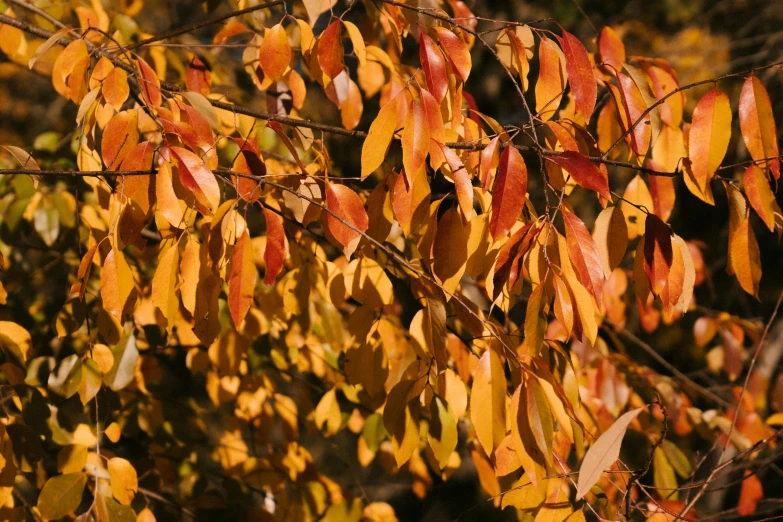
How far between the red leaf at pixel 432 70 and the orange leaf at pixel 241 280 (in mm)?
329

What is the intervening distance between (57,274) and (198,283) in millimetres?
1200

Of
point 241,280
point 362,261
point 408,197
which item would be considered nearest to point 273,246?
point 241,280

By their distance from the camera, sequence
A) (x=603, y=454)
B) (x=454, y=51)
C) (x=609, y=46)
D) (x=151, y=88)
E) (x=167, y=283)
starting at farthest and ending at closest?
(x=609, y=46) < (x=151, y=88) < (x=454, y=51) < (x=167, y=283) < (x=603, y=454)

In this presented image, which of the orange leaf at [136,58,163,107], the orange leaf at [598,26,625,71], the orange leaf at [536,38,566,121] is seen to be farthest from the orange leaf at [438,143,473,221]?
the orange leaf at [598,26,625,71]

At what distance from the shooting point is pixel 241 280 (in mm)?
826

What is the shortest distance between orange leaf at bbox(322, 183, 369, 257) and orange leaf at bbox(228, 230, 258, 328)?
114 mm

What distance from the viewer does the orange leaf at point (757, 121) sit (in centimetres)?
89

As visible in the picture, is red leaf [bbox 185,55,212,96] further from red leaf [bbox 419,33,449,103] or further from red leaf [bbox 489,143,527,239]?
red leaf [bbox 489,143,527,239]

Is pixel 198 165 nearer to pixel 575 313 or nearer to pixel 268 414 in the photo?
pixel 575 313

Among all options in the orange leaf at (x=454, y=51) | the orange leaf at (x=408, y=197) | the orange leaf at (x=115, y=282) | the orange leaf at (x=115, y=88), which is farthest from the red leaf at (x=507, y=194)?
the orange leaf at (x=115, y=88)

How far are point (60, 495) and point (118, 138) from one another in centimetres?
62

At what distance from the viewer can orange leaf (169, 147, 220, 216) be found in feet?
2.69

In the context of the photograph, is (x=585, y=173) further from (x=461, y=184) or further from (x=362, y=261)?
(x=362, y=261)

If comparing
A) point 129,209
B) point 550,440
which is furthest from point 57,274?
point 550,440
